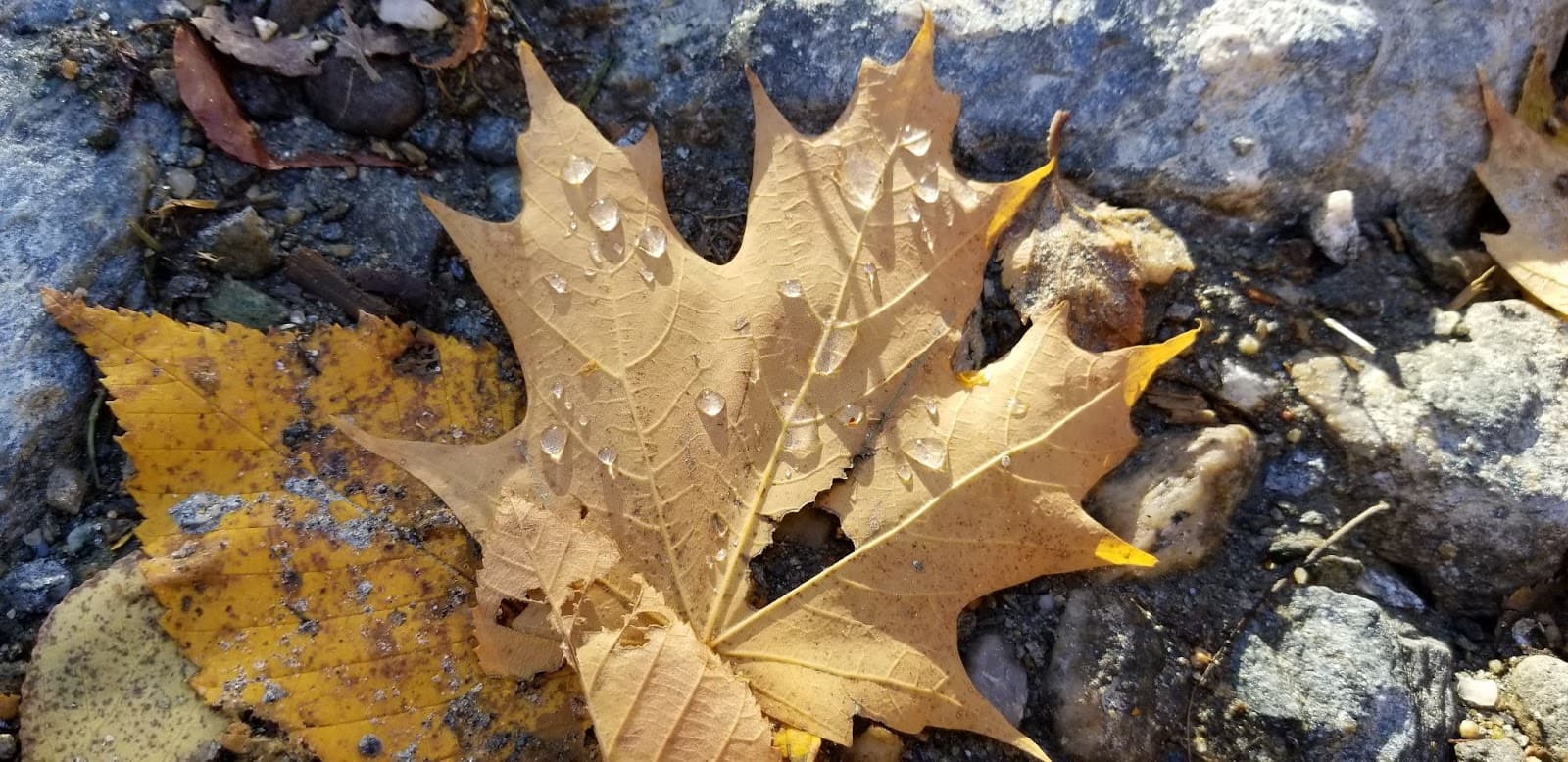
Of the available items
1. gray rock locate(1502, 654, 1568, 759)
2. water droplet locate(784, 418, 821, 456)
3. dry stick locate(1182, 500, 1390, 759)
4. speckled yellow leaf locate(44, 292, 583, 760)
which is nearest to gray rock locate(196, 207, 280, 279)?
speckled yellow leaf locate(44, 292, 583, 760)

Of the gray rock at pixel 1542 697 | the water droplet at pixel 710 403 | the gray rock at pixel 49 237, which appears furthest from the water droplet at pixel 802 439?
the gray rock at pixel 1542 697

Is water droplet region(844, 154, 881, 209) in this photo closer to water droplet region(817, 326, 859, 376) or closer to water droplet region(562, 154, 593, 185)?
water droplet region(817, 326, 859, 376)

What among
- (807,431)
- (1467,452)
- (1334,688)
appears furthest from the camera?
(1467,452)

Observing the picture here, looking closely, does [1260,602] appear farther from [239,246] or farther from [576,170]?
[239,246]

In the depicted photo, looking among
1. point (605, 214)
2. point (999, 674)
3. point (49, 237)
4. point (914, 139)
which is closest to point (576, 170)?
point (605, 214)

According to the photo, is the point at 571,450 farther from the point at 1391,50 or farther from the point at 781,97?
→ the point at 1391,50

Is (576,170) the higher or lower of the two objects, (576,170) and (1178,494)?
the higher
